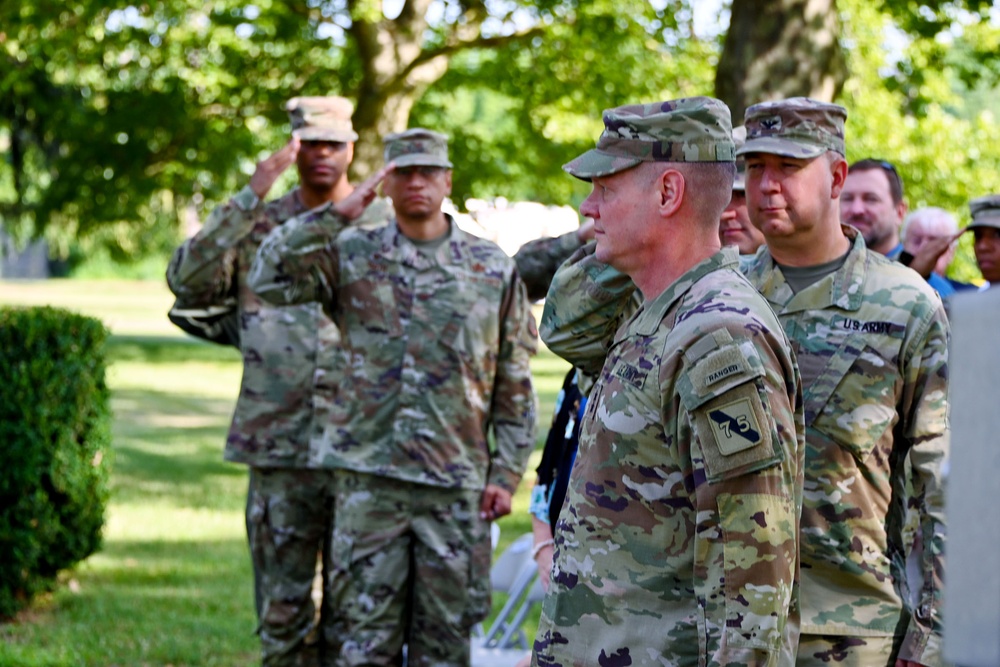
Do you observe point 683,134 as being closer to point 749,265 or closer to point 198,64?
point 749,265

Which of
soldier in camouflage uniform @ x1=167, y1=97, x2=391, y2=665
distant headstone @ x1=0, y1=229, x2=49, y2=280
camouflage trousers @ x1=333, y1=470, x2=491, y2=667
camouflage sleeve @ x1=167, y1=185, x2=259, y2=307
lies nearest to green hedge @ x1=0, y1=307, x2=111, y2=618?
soldier in camouflage uniform @ x1=167, y1=97, x2=391, y2=665

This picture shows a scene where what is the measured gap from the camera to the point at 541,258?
525 centimetres

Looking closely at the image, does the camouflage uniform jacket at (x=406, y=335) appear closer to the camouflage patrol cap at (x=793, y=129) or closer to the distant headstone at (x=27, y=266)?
the camouflage patrol cap at (x=793, y=129)

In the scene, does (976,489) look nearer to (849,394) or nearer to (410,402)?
(849,394)

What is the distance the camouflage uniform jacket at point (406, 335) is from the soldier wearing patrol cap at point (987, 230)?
2.03m

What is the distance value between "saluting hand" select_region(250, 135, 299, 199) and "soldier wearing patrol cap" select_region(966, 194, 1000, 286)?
305 cm

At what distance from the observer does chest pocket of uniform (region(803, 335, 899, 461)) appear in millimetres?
3486

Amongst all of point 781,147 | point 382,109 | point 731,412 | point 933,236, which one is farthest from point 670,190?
Result: point 382,109

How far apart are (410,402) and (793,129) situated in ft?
7.53

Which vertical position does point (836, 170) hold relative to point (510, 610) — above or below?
above

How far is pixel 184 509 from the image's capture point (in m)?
11.4

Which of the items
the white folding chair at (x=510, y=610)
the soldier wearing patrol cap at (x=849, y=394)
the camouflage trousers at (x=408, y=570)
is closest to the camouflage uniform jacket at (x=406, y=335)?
the camouflage trousers at (x=408, y=570)

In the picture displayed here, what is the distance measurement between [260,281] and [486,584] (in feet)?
5.27

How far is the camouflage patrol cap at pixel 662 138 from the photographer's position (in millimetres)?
2676
